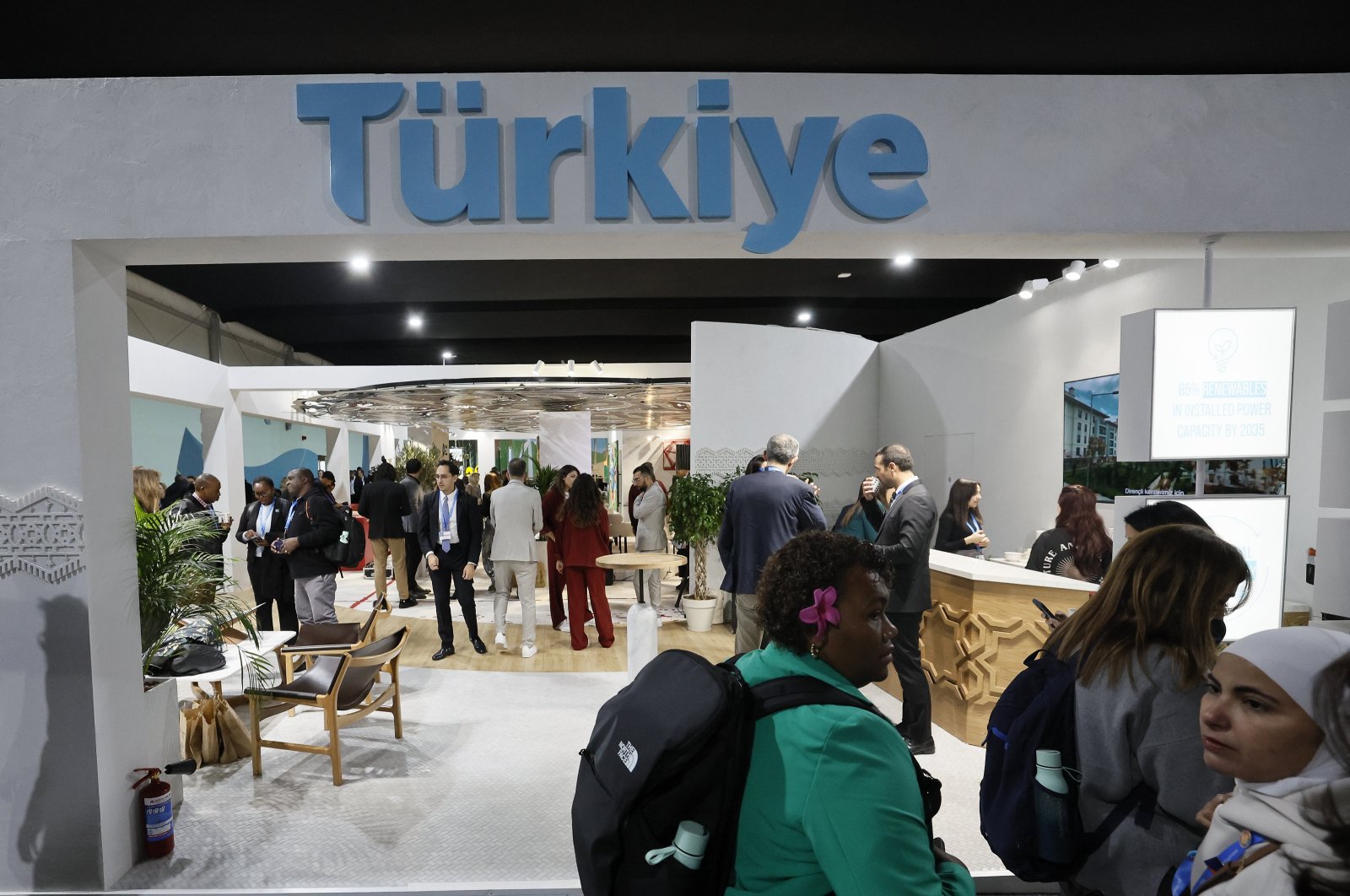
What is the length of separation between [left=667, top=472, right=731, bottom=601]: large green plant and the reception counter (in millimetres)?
2721

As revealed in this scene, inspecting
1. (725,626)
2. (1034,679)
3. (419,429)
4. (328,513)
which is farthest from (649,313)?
(419,429)

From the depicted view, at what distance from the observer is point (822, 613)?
1222 mm

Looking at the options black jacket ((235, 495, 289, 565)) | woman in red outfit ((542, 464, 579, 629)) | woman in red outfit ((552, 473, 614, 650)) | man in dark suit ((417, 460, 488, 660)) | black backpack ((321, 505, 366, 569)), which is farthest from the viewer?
woman in red outfit ((542, 464, 579, 629))

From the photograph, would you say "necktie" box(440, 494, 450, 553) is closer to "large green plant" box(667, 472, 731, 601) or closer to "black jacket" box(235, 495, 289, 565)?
"black jacket" box(235, 495, 289, 565)

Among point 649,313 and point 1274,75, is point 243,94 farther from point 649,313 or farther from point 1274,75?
point 649,313

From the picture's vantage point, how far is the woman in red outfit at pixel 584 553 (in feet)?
20.5

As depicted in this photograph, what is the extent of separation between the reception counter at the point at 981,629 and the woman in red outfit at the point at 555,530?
3.71 meters

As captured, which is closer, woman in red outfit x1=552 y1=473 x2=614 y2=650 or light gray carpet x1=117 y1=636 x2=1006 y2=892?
light gray carpet x1=117 y1=636 x2=1006 y2=892

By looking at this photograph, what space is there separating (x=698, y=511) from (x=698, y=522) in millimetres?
105

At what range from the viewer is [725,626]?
7.02 meters

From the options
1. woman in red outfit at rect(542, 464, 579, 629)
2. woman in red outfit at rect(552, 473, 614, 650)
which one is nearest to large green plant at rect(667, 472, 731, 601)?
woman in red outfit at rect(552, 473, 614, 650)

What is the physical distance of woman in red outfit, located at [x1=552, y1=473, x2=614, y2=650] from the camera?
20.5 ft

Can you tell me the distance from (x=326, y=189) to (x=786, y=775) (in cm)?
248

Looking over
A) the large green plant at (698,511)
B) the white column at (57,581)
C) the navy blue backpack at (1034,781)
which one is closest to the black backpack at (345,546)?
the white column at (57,581)
